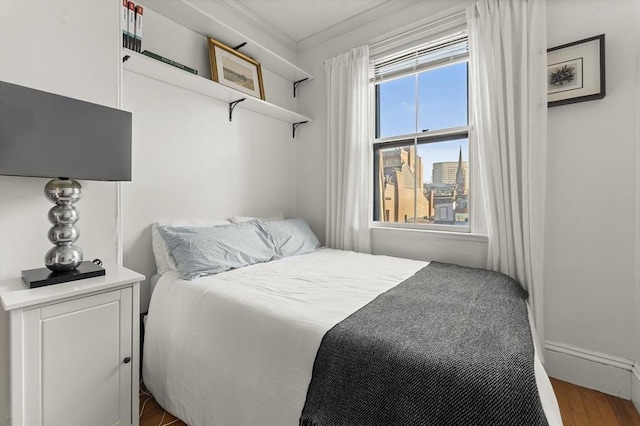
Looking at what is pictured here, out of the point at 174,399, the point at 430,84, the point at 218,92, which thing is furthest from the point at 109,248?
the point at 430,84

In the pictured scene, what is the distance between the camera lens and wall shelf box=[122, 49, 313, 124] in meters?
1.76

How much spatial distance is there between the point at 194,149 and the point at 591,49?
267cm

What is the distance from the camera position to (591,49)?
178 centimetres

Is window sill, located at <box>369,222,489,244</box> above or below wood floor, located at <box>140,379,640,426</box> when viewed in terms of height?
above

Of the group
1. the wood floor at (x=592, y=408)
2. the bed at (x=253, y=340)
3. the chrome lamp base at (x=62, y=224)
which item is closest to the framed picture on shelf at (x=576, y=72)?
the bed at (x=253, y=340)

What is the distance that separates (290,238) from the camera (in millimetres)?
2441

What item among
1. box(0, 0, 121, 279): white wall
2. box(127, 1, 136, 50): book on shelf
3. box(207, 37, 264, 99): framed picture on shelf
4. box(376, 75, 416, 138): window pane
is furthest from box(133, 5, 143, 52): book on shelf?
box(376, 75, 416, 138): window pane

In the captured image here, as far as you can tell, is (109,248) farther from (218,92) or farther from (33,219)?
(218,92)

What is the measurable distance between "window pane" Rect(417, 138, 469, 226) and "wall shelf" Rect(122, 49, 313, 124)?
1.32m

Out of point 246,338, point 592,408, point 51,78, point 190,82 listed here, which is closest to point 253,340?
point 246,338

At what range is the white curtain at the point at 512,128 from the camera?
1.86 metres

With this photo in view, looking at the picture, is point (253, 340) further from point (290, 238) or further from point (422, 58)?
point (422, 58)

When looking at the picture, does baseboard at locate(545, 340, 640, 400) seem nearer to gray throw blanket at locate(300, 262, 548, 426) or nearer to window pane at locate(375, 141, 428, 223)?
gray throw blanket at locate(300, 262, 548, 426)

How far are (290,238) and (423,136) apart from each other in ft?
4.58
